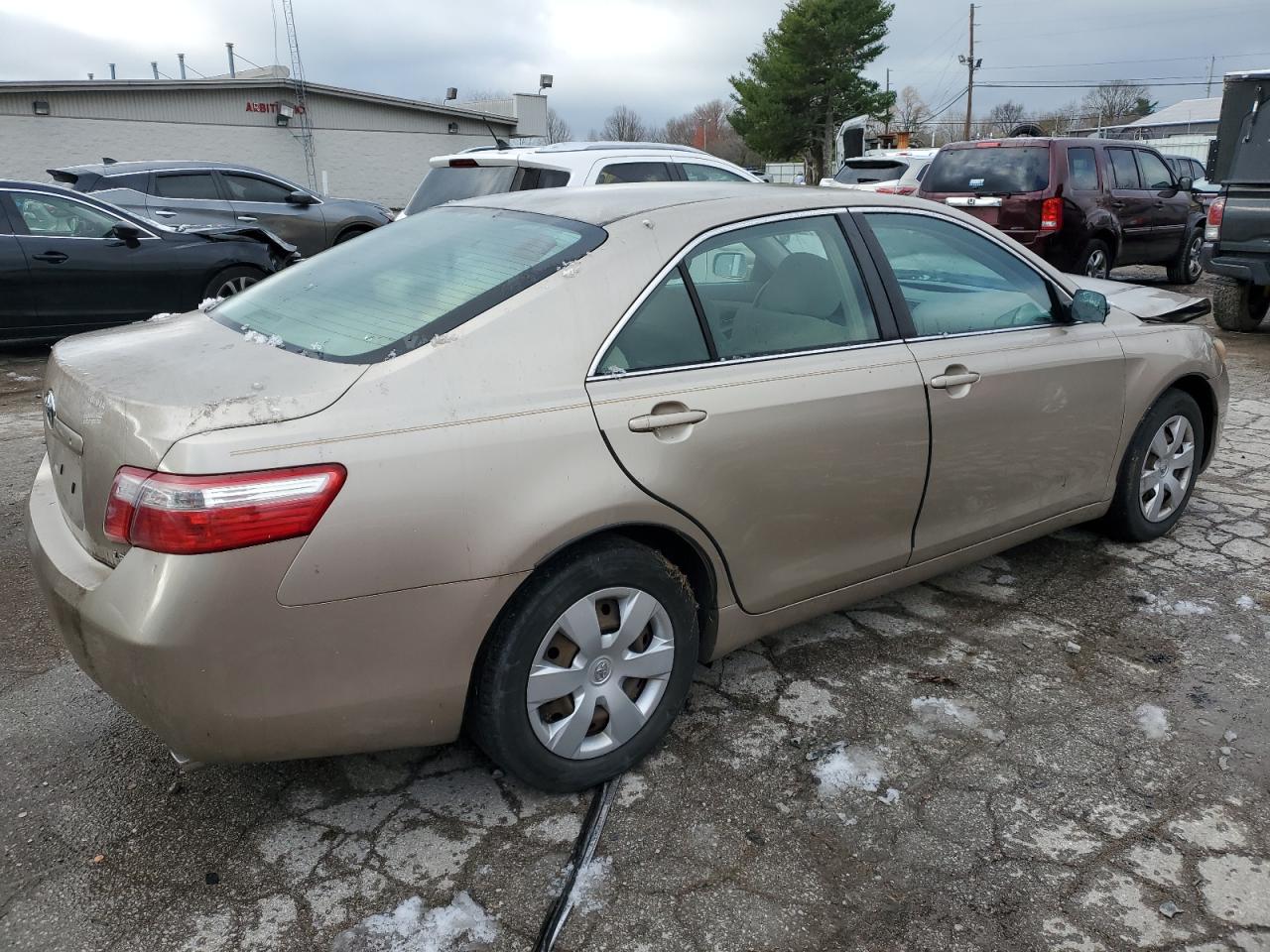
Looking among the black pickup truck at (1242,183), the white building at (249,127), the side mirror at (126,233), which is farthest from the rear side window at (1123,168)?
the white building at (249,127)

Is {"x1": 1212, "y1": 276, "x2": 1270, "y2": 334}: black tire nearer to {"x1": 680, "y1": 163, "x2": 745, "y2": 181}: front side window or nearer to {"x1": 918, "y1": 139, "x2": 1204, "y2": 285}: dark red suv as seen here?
{"x1": 918, "y1": 139, "x2": 1204, "y2": 285}: dark red suv

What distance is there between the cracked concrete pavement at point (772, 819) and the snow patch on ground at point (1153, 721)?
0.01m

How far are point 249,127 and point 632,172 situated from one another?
25.0m

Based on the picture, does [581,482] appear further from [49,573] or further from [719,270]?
[49,573]

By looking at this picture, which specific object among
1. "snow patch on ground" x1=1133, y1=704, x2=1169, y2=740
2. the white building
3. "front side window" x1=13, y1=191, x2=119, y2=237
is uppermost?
the white building

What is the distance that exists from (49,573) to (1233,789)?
10.2ft

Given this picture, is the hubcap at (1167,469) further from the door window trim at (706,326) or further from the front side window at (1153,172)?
the front side window at (1153,172)

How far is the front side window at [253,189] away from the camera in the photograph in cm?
1245

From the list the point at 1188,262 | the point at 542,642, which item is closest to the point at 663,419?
the point at 542,642

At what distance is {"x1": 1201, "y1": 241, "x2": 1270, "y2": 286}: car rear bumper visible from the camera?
859cm

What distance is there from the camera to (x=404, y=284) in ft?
9.18

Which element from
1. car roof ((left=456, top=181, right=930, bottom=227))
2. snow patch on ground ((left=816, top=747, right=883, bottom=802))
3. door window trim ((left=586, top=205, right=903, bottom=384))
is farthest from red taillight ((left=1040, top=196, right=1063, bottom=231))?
snow patch on ground ((left=816, top=747, right=883, bottom=802))

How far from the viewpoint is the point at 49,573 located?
97.5 inches

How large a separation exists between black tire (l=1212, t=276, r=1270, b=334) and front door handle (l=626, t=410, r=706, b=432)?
906cm
